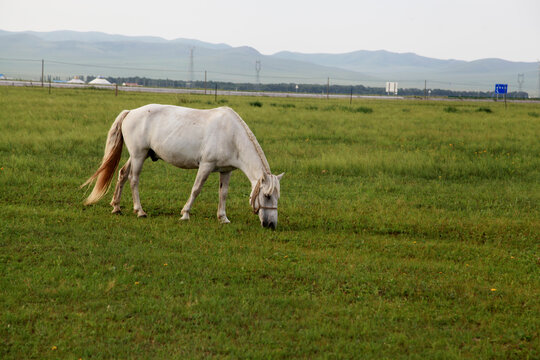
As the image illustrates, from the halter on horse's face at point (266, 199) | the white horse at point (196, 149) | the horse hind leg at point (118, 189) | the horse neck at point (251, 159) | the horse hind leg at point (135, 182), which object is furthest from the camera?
the horse hind leg at point (118, 189)

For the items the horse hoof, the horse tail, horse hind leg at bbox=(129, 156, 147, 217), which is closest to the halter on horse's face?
the horse hoof

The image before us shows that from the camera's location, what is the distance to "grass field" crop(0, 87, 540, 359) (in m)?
5.34

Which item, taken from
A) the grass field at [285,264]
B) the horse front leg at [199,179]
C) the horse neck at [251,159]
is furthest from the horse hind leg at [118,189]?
the horse neck at [251,159]

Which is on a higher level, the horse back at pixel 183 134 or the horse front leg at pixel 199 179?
the horse back at pixel 183 134

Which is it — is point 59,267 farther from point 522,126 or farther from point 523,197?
point 522,126

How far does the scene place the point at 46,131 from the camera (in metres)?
17.5

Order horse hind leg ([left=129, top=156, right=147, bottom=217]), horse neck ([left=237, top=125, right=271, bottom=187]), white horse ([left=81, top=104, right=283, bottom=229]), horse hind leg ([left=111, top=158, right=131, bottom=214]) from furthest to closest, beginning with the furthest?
horse hind leg ([left=111, top=158, right=131, bottom=214]), horse hind leg ([left=129, top=156, right=147, bottom=217]), horse neck ([left=237, top=125, right=271, bottom=187]), white horse ([left=81, top=104, right=283, bottom=229])

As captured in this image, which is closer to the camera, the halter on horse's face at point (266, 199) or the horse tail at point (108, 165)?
the halter on horse's face at point (266, 199)

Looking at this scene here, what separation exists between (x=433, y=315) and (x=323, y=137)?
45.8ft

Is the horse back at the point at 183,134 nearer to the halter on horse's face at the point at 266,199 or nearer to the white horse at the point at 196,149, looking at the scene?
the white horse at the point at 196,149


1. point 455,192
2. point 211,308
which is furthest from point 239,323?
point 455,192

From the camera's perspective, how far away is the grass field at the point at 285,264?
534 centimetres

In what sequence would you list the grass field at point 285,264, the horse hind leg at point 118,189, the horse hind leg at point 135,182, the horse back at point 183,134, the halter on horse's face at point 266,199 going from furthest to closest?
the horse hind leg at point 118,189, the horse hind leg at point 135,182, the horse back at point 183,134, the halter on horse's face at point 266,199, the grass field at point 285,264

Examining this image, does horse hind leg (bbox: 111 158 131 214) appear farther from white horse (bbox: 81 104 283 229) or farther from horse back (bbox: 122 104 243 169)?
horse back (bbox: 122 104 243 169)
